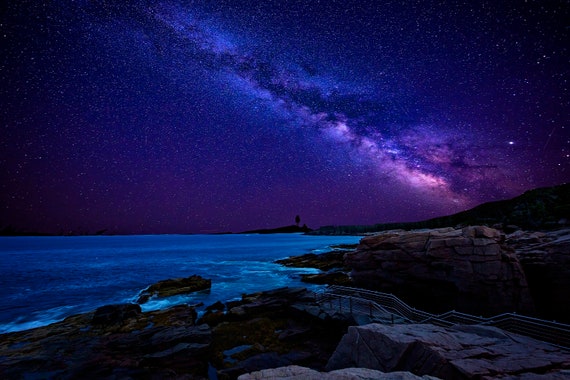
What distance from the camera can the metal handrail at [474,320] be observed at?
9.91 metres

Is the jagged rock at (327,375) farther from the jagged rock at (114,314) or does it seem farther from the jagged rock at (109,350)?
the jagged rock at (114,314)

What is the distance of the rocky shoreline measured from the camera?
325 inches

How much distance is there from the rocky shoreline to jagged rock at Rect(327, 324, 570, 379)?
0.12ft

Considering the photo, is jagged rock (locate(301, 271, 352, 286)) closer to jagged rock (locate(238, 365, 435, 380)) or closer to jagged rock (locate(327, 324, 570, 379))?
jagged rock (locate(327, 324, 570, 379))

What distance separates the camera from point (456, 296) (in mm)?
17859

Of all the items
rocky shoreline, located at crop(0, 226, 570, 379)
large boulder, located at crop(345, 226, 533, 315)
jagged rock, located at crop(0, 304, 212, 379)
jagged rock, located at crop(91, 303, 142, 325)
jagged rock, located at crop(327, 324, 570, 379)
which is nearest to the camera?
jagged rock, located at crop(327, 324, 570, 379)

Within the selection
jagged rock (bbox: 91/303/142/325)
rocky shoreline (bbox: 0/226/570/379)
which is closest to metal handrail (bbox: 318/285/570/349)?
rocky shoreline (bbox: 0/226/570/379)

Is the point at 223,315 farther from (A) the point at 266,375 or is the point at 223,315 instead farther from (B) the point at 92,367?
(A) the point at 266,375

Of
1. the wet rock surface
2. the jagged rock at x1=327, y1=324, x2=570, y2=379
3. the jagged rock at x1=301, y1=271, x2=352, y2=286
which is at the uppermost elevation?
the jagged rock at x1=327, y1=324, x2=570, y2=379

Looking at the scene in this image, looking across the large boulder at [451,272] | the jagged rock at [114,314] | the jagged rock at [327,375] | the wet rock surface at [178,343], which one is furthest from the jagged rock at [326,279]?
the jagged rock at [327,375]

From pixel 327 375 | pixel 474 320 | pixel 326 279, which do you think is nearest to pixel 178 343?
pixel 327 375

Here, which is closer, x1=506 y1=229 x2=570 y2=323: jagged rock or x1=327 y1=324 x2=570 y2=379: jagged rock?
x1=327 y1=324 x2=570 y2=379: jagged rock

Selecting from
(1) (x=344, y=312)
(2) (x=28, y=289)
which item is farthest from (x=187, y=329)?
(2) (x=28, y=289)

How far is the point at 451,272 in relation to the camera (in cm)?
1778
